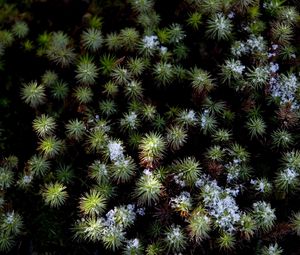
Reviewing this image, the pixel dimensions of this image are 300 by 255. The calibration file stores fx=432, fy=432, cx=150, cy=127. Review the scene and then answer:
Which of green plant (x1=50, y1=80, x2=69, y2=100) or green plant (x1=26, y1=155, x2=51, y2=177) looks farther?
green plant (x1=50, y1=80, x2=69, y2=100)

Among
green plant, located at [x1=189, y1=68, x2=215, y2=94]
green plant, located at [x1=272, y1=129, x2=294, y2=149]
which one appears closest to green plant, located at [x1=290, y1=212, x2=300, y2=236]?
green plant, located at [x1=272, y1=129, x2=294, y2=149]

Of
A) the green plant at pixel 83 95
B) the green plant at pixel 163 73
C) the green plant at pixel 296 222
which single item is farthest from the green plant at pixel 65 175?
the green plant at pixel 296 222

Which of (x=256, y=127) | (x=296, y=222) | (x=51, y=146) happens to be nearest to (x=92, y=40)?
(x=51, y=146)

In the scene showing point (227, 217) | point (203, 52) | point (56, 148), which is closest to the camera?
point (227, 217)

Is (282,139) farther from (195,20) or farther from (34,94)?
(34,94)

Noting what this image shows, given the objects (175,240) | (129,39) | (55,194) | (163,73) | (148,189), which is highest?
(129,39)

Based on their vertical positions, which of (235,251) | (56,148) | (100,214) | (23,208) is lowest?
(235,251)

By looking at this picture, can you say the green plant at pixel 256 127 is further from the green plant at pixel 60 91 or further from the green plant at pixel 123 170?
the green plant at pixel 60 91

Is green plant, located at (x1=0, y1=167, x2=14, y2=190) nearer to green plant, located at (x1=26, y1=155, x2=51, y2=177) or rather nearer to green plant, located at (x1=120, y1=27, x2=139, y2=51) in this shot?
green plant, located at (x1=26, y1=155, x2=51, y2=177)

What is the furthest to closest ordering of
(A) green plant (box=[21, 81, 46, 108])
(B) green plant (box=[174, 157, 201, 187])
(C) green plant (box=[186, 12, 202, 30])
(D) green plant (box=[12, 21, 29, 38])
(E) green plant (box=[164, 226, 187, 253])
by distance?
(D) green plant (box=[12, 21, 29, 38]) → (C) green plant (box=[186, 12, 202, 30]) → (A) green plant (box=[21, 81, 46, 108]) → (B) green plant (box=[174, 157, 201, 187]) → (E) green plant (box=[164, 226, 187, 253])

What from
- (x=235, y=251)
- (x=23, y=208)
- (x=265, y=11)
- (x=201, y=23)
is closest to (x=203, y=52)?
(x=201, y=23)

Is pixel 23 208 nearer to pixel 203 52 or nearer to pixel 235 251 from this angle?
pixel 235 251
